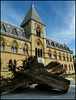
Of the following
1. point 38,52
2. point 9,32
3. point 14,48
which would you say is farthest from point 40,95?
point 38,52

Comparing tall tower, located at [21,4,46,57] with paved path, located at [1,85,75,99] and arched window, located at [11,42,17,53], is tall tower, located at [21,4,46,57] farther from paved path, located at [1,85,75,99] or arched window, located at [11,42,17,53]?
paved path, located at [1,85,75,99]

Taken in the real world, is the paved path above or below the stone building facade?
below

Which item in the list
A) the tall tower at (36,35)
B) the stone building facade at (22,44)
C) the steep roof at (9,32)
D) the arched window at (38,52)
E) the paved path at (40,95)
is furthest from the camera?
the arched window at (38,52)

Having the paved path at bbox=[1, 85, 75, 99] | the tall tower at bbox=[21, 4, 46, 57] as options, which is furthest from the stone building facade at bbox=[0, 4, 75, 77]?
the paved path at bbox=[1, 85, 75, 99]

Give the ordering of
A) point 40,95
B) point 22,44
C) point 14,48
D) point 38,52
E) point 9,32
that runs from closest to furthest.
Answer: point 40,95 < point 14,48 < point 9,32 < point 22,44 < point 38,52

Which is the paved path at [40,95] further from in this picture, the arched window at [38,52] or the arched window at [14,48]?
the arched window at [38,52]

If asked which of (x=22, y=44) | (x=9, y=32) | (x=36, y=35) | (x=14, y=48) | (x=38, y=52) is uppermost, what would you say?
(x=36, y=35)

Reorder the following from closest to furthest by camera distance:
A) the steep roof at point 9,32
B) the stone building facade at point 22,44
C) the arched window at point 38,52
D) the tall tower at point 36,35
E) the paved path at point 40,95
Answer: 1. the paved path at point 40,95
2. the stone building facade at point 22,44
3. the steep roof at point 9,32
4. the tall tower at point 36,35
5. the arched window at point 38,52

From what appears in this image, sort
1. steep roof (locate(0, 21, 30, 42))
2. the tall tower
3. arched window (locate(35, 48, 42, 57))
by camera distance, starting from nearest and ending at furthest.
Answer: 1. steep roof (locate(0, 21, 30, 42))
2. the tall tower
3. arched window (locate(35, 48, 42, 57))

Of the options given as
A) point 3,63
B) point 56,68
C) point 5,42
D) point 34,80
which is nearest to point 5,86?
point 34,80

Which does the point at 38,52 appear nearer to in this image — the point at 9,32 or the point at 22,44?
the point at 22,44

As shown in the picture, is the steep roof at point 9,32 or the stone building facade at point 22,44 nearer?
the stone building facade at point 22,44

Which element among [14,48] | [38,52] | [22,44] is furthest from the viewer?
[38,52]

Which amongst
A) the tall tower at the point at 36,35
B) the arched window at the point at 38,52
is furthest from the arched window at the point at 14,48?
the arched window at the point at 38,52
